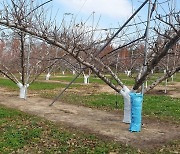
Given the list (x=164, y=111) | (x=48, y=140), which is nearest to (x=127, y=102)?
(x=48, y=140)

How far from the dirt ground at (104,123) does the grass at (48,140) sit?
0.48 m

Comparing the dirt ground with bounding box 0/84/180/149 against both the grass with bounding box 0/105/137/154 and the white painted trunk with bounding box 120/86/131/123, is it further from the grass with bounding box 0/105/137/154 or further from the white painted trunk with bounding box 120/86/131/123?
the grass with bounding box 0/105/137/154

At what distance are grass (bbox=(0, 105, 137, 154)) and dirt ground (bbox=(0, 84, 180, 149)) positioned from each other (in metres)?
0.48

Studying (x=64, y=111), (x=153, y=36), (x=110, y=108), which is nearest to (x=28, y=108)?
(x=64, y=111)

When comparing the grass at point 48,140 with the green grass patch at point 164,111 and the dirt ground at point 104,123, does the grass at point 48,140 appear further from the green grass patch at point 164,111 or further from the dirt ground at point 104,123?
the green grass patch at point 164,111

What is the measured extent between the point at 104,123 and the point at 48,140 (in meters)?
2.41

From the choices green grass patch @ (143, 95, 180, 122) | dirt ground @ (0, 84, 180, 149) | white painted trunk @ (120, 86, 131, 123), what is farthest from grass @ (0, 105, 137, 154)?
green grass patch @ (143, 95, 180, 122)

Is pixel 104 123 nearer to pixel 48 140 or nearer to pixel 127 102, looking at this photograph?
pixel 127 102

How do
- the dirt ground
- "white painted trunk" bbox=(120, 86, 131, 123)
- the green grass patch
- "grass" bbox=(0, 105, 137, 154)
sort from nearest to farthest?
1. "grass" bbox=(0, 105, 137, 154)
2. the dirt ground
3. "white painted trunk" bbox=(120, 86, 131, 123)
4. the green grass patch

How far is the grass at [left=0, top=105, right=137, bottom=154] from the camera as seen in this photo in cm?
637

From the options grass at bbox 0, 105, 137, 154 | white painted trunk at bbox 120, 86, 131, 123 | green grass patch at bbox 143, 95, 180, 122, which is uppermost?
white painted trunk at bbox 120, 86, 131, 123

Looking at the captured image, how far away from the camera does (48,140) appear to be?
7.02m

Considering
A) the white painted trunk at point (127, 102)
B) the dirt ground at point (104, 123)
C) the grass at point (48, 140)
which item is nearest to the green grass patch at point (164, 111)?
the dirt ground at point (104, 123)

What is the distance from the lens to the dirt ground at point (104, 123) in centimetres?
729
